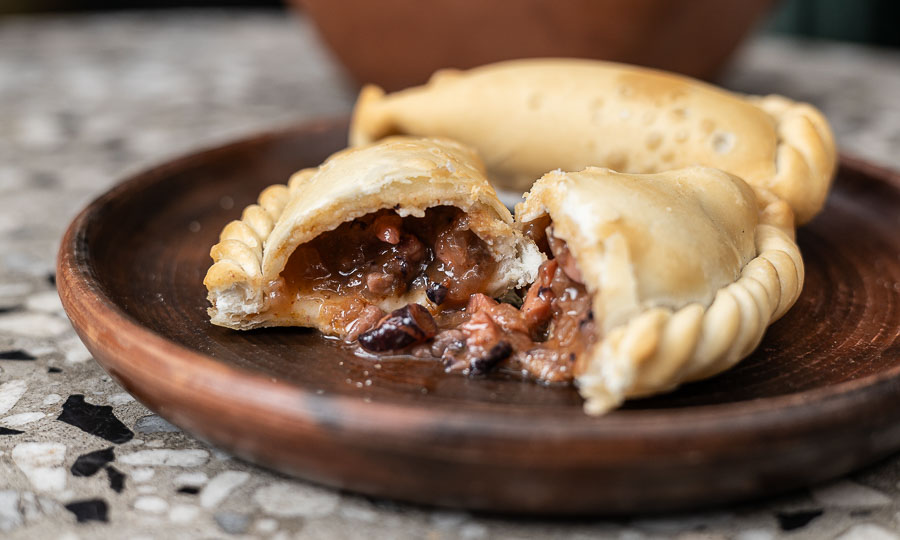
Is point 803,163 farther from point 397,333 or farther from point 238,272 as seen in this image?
point 238,272

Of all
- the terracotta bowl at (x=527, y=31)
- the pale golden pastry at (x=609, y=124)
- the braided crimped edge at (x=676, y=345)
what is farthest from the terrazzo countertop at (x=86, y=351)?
the pale golden pastry at (x=609, y=124)

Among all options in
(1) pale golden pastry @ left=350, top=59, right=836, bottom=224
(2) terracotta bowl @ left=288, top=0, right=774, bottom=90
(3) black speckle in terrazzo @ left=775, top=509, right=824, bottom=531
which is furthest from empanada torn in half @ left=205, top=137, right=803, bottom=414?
(2) terracotta bowl @ left=288, top=0, right=774, bottom=90

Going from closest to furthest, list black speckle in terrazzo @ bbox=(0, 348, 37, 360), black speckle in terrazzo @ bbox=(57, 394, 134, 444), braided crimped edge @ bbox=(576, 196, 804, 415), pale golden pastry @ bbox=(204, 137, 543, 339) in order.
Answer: braided crimped edge @ bbox=(576, 196, 804, 415)
black speckle in terrazzo @ bbox=(57, 394, 134, 444)
pale golden pastry @ bbox=(204, 137, 543, 339)
black speckle in terrazzo @ bbox=(0, 348, 37, 360)

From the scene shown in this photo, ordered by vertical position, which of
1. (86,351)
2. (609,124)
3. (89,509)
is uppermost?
(609,124)

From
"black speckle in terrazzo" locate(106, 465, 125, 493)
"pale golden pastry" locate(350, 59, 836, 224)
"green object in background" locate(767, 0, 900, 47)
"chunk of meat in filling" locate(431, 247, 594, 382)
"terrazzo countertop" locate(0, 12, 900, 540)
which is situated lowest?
"green object in background" locate(767, 0, 900, 47)

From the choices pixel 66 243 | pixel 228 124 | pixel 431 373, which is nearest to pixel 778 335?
pixel 431 373

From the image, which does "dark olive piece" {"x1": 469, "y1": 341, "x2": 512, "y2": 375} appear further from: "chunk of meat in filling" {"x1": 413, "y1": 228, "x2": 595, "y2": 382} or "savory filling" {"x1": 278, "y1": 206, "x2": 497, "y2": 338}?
"savory filling" {"x1": 278, "y1": 206, "x2": 497, "y2": 338}

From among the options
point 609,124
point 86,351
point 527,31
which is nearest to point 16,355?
point 86,351
